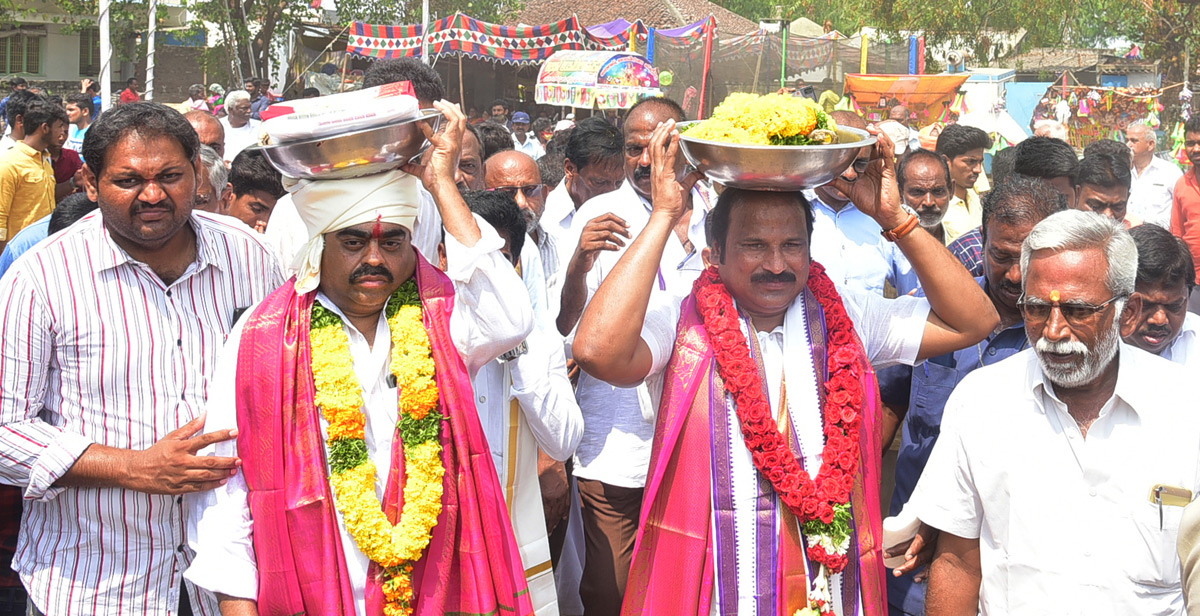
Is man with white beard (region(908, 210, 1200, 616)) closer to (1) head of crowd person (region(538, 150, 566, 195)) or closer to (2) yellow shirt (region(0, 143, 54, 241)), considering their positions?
(1) head of crowd person (region(538, 150, 566, 195))

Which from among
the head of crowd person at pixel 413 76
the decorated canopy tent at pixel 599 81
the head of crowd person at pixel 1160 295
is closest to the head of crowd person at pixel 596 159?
the head of crowd person at pixel 413 76

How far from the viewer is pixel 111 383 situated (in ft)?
9.90

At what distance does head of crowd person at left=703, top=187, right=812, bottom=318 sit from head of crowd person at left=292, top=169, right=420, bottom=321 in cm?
91

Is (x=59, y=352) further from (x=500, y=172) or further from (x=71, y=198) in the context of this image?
(x=500, y=172)

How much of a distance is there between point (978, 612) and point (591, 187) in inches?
127

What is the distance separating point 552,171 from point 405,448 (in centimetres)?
544

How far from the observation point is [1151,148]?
901 centimetres

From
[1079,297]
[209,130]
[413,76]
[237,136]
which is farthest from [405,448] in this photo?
[237,136]

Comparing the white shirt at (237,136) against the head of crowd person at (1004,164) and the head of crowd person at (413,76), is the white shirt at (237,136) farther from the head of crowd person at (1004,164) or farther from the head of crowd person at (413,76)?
the head of crowd person at (1004,164)

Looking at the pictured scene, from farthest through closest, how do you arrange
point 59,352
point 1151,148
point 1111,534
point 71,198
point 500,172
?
point 1151,148, point 500,172, point 71,198, point 59,352, point 1111,534

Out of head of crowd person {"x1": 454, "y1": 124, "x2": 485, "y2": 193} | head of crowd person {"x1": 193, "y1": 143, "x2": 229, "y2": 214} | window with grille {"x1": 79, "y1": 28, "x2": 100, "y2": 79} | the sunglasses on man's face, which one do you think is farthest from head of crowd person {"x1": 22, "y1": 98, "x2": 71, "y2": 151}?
window with grille {"x1": 79, "y1": 28, "x2": 100, "y2": 79}

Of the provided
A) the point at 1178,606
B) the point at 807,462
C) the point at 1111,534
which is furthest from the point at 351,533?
the point at 1178,606

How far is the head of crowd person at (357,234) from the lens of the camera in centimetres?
285

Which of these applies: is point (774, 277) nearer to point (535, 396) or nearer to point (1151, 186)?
point (535, 396)
